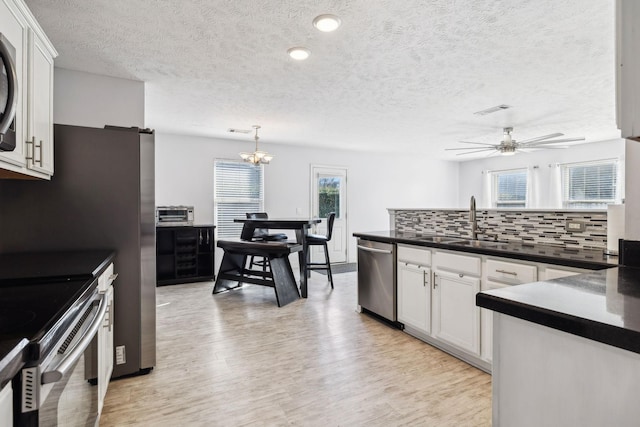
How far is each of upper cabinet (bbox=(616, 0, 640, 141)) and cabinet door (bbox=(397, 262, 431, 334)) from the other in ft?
7.14

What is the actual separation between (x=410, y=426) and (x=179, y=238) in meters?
4.59

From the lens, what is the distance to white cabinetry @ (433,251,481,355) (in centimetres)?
252

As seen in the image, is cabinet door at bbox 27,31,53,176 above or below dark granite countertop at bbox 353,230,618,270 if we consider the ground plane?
above

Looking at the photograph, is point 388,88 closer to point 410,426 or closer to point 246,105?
point 246,105

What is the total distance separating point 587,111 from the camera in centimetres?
447

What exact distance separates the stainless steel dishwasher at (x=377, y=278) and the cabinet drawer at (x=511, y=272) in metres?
1.02

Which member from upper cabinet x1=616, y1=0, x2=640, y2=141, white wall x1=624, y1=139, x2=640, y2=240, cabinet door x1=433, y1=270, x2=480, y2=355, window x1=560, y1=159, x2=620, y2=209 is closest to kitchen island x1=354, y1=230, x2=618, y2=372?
cabinet door x1=433, y1=270, x2=480, y2=355

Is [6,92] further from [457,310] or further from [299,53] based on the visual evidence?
[457,310]

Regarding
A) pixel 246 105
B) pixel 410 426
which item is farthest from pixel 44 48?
→ pixel 410 426

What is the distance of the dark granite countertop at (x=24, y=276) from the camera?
32.0 inches

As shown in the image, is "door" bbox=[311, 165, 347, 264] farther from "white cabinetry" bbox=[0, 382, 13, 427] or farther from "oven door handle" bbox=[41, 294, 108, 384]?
"white cabinetry" bbox=[0, 382, 13, 427]

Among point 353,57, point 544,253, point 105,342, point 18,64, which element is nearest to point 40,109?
point 18,64

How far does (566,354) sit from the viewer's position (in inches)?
35.7

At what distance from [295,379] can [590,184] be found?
7.16 metres
